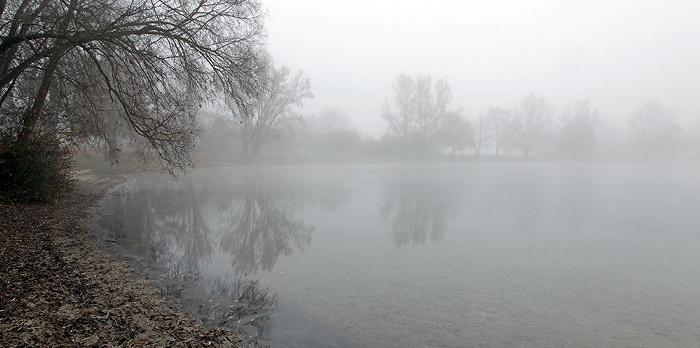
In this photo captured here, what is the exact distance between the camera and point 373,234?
947 centimetres

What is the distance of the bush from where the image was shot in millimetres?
8902

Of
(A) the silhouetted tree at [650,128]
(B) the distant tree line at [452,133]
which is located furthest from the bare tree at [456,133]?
(A) the silhouetted tree at [650,128]

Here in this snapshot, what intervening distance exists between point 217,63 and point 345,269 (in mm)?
5988

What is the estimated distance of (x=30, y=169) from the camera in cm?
933

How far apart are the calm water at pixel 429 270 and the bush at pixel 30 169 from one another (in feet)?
5.11

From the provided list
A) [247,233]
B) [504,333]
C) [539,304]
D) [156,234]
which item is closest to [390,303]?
[504,333]

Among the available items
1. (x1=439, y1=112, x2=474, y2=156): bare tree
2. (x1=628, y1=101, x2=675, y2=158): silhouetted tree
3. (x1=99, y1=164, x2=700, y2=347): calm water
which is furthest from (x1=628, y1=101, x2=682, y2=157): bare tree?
(x1=99, y1=164, x2=700, y2=347): calm water

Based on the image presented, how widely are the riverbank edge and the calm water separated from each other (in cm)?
46

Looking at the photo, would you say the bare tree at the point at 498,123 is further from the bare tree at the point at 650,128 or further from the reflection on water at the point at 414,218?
the reflection on water at the point at 414,218

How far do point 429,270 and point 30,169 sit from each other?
9627 millimetres

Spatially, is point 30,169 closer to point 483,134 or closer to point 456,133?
point 456,133

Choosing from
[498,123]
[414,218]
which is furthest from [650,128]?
[414,218]

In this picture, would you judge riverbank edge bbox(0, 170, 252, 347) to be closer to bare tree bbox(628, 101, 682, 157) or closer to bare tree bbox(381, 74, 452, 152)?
bare tree bbox(381, 74, 452, 152)

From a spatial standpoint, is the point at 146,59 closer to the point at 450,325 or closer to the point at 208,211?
the point at 208,211
